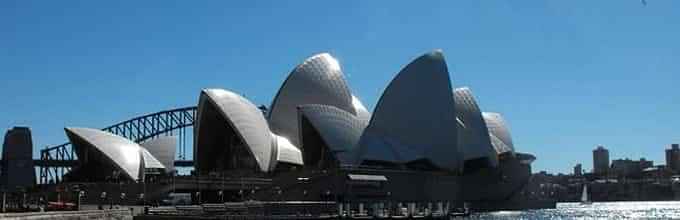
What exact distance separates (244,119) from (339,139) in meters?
11.3

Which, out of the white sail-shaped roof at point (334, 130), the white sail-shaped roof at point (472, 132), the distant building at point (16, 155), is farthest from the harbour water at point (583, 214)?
the distant building at point (16, 155)

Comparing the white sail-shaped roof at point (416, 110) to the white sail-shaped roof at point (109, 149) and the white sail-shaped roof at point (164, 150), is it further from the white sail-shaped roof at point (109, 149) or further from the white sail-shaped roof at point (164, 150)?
the white sail-shaped roof at point (164, 150)

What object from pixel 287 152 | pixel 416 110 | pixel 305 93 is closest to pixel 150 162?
pixel 287 152

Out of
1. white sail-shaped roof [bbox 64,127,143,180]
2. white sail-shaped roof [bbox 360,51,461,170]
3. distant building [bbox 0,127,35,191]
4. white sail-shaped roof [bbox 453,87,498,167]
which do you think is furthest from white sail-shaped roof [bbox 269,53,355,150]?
distant building [bbox 0,127,35,191]

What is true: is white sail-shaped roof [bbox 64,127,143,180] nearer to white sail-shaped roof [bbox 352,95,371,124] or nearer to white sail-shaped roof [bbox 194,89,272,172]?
white sail-shaped roof [bbox 194,89,272,172]

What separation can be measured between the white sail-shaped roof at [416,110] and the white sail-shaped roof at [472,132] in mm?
5373

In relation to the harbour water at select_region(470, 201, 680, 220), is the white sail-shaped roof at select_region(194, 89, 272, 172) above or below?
above

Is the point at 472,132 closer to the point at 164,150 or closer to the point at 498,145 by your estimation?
the point at 498,145

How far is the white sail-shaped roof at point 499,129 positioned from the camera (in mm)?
118250

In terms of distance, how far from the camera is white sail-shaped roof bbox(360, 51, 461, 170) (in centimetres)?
9875

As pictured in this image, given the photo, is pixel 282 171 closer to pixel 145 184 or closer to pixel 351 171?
pixel 351 171

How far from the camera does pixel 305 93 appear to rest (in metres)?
105

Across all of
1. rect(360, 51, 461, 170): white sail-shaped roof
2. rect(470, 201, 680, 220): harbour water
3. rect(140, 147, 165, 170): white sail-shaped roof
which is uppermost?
rect(360, 51, 461, 170): white sail-shaped roof

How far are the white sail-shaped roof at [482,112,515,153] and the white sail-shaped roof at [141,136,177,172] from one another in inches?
1725
